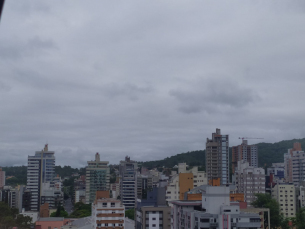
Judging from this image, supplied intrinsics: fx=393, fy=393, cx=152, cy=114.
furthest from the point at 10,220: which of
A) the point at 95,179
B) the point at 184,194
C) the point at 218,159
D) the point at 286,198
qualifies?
the point at 95,179

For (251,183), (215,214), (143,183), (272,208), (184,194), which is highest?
(251,183)

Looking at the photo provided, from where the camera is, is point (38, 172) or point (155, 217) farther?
point (38, 172)

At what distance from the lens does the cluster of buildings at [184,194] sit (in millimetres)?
30250

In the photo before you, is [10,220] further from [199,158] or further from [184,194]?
[199,158]

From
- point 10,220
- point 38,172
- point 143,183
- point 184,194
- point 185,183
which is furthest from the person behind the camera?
point 143,183

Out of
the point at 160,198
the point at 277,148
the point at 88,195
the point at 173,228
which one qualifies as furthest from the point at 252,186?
the point at 277,148

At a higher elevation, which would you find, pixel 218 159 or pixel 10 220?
pixel 218 159

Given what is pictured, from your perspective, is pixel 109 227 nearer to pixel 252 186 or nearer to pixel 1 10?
pixel 252 186

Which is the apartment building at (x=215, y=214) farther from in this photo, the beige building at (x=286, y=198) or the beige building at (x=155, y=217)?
the beige building at (x=286, y=198)

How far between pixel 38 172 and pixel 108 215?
55.1 m

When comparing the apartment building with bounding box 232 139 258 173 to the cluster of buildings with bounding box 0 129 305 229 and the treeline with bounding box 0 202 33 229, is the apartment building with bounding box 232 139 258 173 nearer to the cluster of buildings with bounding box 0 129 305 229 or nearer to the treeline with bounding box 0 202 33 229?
the cluster of buildings with bounding box 0 129 305 229

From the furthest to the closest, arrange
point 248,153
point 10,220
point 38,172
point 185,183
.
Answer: point 248,153, point 38,172, point 185,183, point 10,220

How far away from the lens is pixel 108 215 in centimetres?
3719

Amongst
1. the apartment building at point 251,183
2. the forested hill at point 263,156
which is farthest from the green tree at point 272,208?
the forested hill at point 263,156
